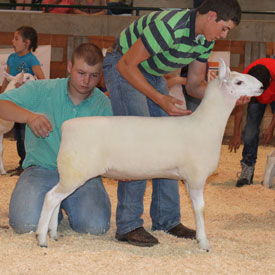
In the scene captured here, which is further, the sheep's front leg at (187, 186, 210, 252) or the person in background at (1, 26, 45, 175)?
the person in background at (1, 26, 45, 175)

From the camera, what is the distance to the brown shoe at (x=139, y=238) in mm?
3178

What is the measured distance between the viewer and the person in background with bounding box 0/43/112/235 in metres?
3.31

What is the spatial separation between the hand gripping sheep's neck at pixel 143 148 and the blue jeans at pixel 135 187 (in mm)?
234

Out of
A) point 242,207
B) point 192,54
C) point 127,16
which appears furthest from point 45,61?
point 192,54

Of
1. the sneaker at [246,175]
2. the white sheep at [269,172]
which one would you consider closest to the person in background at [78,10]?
the sneaker at [246,175]

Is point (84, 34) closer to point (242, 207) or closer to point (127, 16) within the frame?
point (127, 16)

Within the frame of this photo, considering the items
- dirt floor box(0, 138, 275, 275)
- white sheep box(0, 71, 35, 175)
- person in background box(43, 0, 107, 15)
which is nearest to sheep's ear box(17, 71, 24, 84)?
white sheep box(0, 71, 35, 175)

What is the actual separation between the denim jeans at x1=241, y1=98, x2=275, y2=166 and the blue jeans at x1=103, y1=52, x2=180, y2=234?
91.0 inches

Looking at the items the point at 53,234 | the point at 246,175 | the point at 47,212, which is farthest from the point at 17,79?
the point at 47,212

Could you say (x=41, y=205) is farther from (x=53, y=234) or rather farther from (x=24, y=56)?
(x=24, y=56)

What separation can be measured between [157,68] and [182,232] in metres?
1.15

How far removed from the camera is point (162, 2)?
441 inches

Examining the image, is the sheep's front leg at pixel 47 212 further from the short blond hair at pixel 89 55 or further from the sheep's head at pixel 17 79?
the sheep's head at pixel 17 79

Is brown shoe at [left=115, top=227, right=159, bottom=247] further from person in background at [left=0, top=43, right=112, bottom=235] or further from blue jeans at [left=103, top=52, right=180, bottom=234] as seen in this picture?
person in background at [left=0, top=43, right=112, bottom=235]
